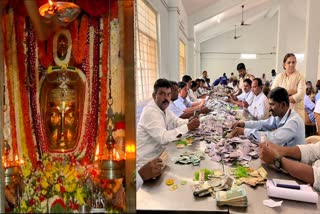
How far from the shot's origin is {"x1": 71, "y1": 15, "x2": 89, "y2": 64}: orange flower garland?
99 centimetres

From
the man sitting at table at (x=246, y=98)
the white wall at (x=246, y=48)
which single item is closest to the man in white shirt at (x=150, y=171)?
the man sitting at table at (x=246, y=98)

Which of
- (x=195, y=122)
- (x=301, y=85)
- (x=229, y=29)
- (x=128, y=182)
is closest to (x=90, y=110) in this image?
(x=128, y=182)

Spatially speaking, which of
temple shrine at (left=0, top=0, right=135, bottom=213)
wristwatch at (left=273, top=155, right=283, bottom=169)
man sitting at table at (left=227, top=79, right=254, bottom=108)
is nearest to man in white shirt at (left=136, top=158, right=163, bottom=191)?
temple shrine at (left=0, top=0, right=135, bottom=213)

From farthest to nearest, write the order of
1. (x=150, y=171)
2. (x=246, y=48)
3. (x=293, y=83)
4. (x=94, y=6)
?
(x=246, y=48) < (x=293, y=83) < (x=150, y=171) < (x=94, y=6)

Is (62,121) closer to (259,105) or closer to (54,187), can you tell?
(54,187)

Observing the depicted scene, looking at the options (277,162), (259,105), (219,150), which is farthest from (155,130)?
(259,105)

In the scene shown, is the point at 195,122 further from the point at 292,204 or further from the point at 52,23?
the point at 52,23

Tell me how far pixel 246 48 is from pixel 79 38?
54.0 ft

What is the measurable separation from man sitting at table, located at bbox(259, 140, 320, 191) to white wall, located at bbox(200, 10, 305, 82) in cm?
1464

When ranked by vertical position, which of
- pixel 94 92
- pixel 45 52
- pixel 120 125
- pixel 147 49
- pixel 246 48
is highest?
pixel 246 48

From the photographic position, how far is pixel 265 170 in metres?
1.70

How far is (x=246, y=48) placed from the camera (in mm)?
16344

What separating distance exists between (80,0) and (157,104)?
1.63 meters

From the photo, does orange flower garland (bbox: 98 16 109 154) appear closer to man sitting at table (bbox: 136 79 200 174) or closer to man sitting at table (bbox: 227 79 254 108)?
man sitting at table (bbox: 136 79 200 174)
